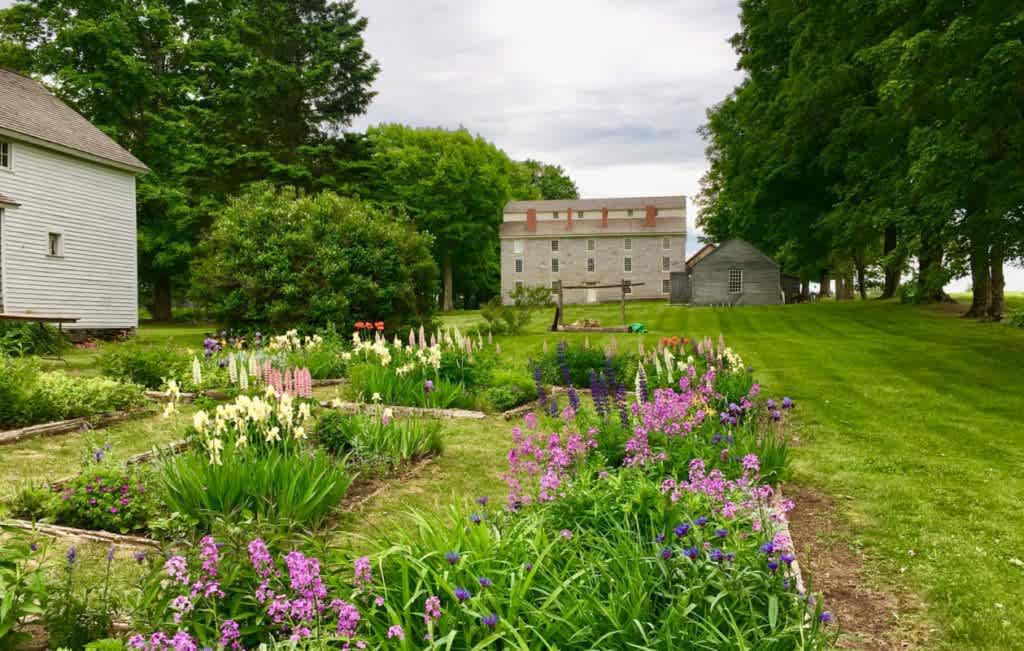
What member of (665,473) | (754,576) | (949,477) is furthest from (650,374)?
(754,576)

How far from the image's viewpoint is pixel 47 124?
2069cm

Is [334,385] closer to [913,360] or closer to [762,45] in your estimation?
[913,360]

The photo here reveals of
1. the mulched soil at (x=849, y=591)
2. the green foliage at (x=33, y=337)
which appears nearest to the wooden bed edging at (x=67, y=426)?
the mulched soil at (x=849, y=591)

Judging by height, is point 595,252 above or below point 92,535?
above

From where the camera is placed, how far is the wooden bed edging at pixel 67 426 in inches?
283

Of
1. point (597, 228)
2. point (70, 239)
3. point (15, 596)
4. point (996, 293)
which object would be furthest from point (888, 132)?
point (597, 228)

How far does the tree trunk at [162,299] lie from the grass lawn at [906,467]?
27.6m

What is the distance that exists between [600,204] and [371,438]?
197 ft

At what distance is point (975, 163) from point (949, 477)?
889cm

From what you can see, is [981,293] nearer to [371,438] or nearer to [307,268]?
[307,268]

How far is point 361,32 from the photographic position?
34906 millimetres

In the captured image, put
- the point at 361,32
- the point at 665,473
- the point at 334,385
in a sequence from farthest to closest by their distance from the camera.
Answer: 1. the point at 361,32
2. the point at 334,385
3. the point at 665,473

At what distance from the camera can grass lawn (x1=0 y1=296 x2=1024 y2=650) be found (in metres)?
3.92

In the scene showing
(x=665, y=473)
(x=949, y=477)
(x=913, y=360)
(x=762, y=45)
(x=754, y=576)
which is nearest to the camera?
(x=754, y=576)
